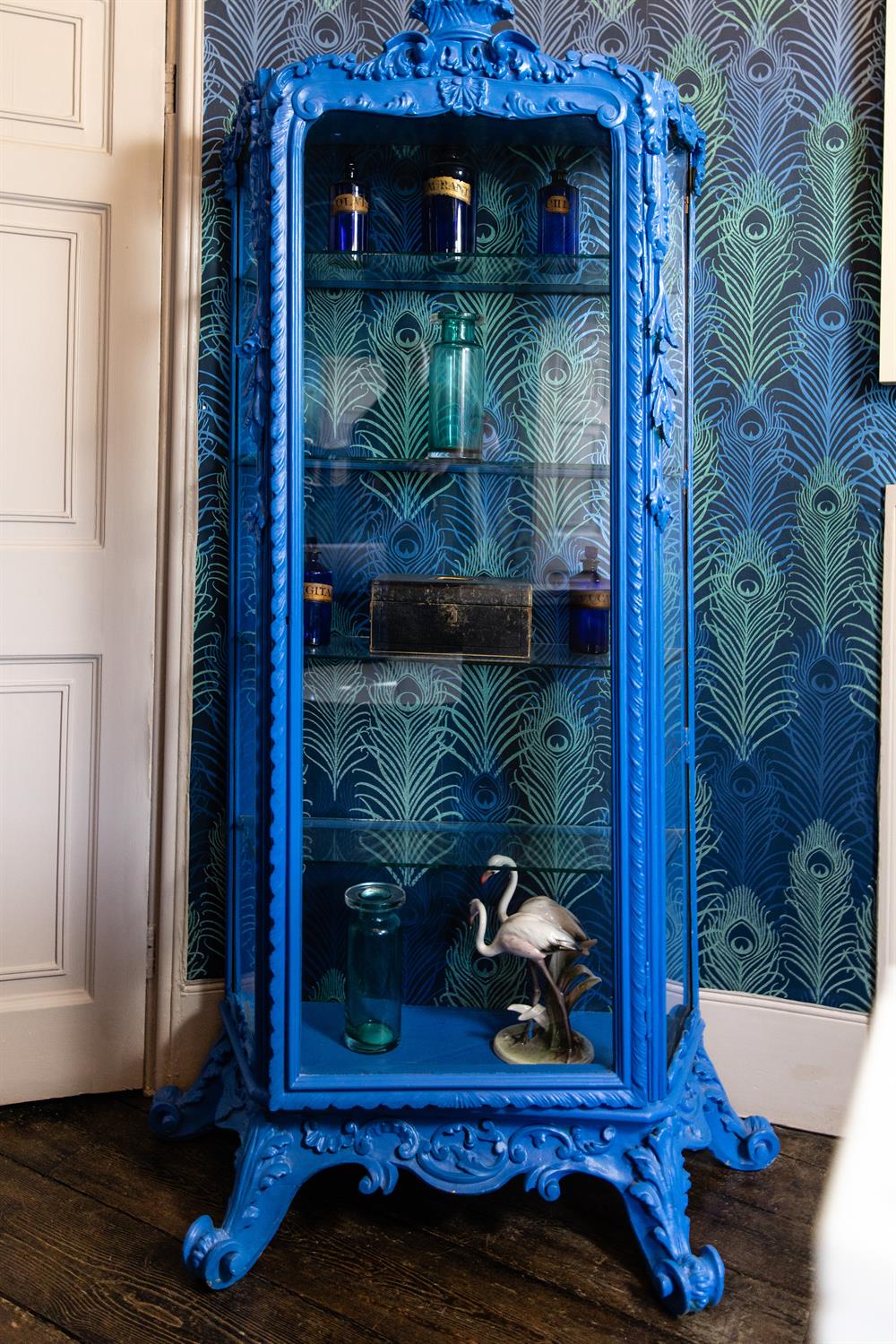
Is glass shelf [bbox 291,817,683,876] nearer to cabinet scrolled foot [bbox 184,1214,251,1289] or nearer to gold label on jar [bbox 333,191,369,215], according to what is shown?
cabinet scrolled foot [bbox 184,1214,251,1289]

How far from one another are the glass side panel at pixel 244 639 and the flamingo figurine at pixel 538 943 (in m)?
0.43

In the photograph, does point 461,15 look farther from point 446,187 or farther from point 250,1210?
point 250,1210

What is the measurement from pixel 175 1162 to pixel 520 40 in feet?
6.54

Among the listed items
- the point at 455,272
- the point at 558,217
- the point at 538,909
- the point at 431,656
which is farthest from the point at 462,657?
the point at 558,217

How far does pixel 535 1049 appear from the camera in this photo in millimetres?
1812

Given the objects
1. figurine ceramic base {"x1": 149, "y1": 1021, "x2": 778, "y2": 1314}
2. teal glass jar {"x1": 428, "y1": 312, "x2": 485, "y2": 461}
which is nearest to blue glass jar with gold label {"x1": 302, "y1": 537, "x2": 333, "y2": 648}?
teal glass jar {"x1": 428, "y1": 312, "x2": 485, "y2": 461}

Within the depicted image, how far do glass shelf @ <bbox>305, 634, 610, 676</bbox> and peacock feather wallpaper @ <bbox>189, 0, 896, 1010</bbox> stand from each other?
63 millimetres

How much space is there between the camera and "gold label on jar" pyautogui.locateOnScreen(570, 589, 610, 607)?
1.75 m

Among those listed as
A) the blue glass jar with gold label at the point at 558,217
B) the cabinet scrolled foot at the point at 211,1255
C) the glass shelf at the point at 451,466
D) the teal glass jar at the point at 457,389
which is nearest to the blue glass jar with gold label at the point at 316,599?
the glass shelf at the point at 451,466

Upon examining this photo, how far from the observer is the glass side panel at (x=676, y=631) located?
6.09ft

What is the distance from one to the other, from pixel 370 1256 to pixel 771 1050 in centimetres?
89

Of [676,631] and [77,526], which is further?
[77,526]

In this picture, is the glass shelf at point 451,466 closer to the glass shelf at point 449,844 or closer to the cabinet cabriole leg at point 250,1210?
the glass shelf at point 449,844

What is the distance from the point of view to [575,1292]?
1648 millimetres
